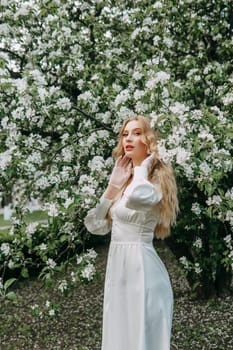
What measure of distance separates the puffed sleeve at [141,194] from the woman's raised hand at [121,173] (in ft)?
0.83

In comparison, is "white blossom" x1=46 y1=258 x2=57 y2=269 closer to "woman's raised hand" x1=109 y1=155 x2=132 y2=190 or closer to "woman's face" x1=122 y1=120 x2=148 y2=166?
"woman's raised hand" x1=109 y1=155 x2=132 y2=190

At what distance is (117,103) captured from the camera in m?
3.84

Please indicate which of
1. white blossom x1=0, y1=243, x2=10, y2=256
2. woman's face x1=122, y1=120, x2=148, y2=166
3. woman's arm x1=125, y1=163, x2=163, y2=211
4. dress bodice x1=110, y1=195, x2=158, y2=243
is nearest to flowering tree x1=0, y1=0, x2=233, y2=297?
white blossom x1=0, y1=243, x2=10, y2=256

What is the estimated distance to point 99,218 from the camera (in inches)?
120

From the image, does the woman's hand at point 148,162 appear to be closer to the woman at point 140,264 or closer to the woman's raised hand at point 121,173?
the woman at point 140,264

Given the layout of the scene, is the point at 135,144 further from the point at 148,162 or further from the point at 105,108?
the point at 105,108

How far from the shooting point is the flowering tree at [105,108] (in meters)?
3.39

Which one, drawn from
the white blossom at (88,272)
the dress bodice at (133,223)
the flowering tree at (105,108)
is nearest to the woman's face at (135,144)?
the flowering tree at (105,108)

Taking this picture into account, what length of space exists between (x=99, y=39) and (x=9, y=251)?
241cm

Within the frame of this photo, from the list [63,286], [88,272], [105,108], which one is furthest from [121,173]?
[105,108]

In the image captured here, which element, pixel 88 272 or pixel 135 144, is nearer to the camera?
pixel 135 144

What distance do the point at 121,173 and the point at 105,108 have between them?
1358 millimetres

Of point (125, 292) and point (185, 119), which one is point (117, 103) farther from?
point (125, 292)

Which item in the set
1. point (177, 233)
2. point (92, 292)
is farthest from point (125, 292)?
point (92, 292)
